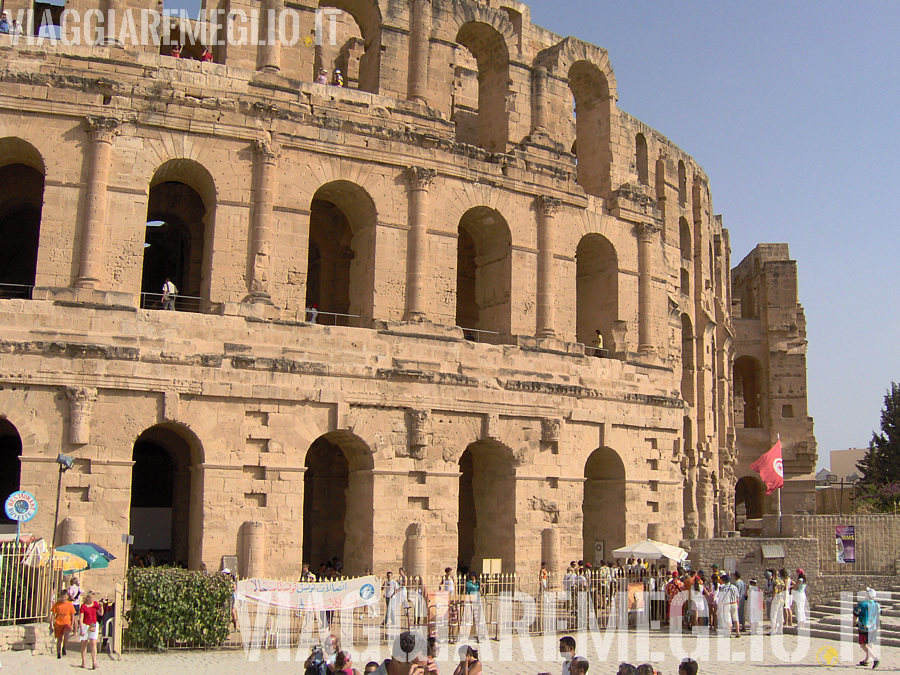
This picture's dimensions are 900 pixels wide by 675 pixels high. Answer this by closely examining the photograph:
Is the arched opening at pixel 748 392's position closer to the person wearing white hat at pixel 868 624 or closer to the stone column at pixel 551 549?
the stone column at pixel 551 549

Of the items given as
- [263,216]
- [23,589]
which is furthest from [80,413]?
[263,216]

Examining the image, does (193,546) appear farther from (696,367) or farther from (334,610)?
(696,367)

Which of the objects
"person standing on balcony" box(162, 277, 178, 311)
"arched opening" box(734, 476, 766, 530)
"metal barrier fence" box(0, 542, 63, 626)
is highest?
"person standing on balcony" box(162, 277, 178, 311)

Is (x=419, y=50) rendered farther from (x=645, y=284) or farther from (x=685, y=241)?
(x=685, y=241)

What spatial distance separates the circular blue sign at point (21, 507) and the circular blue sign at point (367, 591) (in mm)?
5481

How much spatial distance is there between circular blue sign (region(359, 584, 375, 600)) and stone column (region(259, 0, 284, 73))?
461 inches

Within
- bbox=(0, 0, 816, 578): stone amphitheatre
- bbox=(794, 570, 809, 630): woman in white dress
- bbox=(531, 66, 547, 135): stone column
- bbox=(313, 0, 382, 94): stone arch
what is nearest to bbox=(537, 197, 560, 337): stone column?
bbox=(0, 0, 816, 578): stone amphitheatre

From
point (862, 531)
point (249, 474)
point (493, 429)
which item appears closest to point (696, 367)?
point (862, 531)

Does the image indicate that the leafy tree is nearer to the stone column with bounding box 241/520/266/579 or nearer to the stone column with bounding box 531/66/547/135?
the stone column with bounding box 531/66/547/135

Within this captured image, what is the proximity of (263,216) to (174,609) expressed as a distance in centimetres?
850

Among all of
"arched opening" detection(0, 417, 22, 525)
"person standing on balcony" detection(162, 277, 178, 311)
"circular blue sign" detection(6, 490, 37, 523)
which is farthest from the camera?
"arched opening" detection(0, 417, 22, 525)

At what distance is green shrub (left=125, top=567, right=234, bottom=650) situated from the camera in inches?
598

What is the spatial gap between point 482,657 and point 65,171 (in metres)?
12.4

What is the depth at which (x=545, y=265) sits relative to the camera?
23.6 m
